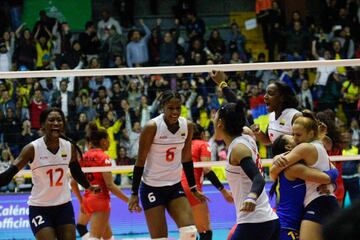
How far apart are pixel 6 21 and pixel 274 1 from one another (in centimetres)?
741

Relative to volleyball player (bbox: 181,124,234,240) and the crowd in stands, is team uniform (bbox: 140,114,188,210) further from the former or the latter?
the crowd in stands

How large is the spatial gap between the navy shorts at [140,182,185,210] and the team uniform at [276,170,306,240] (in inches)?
54.4

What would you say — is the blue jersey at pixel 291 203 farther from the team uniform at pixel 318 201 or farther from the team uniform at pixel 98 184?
the team uniform at pixel 98 184

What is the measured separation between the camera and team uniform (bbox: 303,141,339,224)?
555cm

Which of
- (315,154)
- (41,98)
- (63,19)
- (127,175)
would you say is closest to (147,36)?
(63,19)

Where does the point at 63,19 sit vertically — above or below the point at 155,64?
above

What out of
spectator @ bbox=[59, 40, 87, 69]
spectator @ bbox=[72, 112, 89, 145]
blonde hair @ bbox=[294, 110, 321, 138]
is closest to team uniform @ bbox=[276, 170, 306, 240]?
blonde hair @ bbox=[294, 110, 321, 138]

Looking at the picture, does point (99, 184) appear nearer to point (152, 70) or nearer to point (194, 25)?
point (152, 70)

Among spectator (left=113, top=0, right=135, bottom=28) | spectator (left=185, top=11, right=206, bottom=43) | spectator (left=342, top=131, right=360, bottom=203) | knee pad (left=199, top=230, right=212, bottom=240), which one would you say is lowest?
knee pad (left=199, top=230, right=212, bottom=240)

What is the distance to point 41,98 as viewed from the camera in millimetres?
10117

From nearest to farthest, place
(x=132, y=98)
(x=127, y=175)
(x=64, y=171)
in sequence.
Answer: (x=64, y=171)
(x=132, y=98)
(x=127, y=175)

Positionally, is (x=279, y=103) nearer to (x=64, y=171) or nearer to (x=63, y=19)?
(x=64, y=171)

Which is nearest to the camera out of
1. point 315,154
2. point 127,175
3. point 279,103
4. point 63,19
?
point 315,154

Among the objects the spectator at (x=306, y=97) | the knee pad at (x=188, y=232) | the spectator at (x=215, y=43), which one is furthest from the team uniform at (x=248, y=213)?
the spectator at (x=215, y=43)
